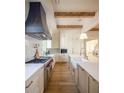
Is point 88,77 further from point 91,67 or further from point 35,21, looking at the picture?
point 35,21

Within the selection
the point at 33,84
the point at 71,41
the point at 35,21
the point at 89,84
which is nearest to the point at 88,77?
the point at 89,84

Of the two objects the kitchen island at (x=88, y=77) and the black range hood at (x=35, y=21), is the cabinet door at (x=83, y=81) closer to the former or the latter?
the kitchen island at (x=88, y=77)

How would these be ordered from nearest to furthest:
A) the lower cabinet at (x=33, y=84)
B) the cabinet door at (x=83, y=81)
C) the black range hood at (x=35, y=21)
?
the lower cabinet at (x=33, y=84) → the cabinet door at (x=83, y=81) → the black range hood at (x=35, y=21)

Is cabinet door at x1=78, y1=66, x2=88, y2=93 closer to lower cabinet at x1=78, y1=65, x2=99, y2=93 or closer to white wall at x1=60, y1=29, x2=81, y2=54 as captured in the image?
lower cabinet at x1=78, y1=65, x2=99, y2=93

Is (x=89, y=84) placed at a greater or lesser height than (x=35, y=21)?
lesser

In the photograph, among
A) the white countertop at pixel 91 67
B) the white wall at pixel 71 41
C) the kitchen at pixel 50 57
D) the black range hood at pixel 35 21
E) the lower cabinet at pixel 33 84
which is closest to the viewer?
the lower cabinet at pixel 33 84

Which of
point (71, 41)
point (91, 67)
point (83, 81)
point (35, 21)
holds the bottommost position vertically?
point (83, 81)

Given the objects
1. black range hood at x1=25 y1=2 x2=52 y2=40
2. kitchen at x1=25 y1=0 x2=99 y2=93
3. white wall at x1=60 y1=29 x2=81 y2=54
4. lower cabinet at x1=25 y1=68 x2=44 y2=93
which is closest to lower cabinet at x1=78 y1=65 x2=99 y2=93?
kitchen at x1=25 y1=0 x2=99 y2=93

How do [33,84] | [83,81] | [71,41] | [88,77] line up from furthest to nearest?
[71,41] < [83,81] < [88,77] < [33,84]

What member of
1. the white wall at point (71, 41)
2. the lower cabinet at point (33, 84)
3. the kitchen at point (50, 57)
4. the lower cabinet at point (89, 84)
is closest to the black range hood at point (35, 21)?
the kitchen at point (50, 57)

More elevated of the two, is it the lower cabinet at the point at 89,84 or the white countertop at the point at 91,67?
the white countertop at the point at 91,67
